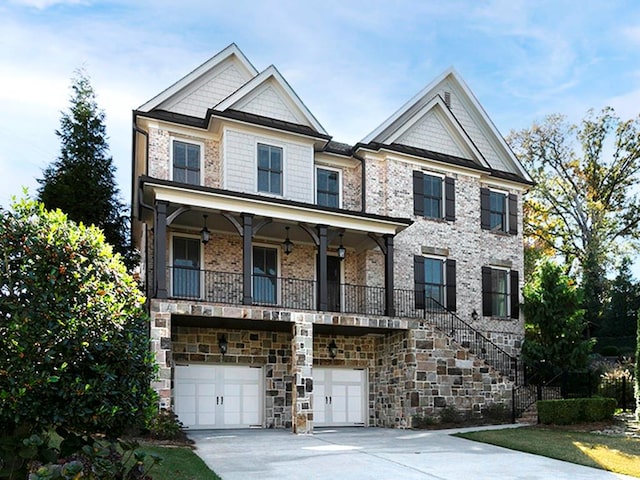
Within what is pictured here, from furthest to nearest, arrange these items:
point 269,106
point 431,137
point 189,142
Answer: point 431,137, point 269,106, point 189,142

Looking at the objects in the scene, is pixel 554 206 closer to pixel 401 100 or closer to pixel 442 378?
pixel 401 100

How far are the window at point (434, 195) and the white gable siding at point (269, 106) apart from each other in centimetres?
487

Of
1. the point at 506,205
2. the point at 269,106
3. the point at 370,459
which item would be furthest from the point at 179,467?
the point at 506,205

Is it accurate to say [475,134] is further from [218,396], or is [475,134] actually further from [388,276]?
[218,396]

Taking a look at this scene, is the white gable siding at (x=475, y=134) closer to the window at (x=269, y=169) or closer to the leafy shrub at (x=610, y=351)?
the window at (x=269, y=169)

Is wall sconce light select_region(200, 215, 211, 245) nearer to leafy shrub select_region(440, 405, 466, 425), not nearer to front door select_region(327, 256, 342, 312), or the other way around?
front door select_region(327, 256, 342, 312)

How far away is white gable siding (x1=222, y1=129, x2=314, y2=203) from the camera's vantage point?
1955cm

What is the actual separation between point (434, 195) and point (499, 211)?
3.29m

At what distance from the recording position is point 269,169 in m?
20.3

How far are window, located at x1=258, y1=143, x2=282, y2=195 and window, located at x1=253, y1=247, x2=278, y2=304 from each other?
76.5 inches

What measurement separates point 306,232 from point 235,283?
2.65 metres

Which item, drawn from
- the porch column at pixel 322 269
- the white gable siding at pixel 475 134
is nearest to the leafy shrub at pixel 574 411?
the porch column at pixel 322 269

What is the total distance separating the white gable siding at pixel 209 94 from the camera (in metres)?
20.2

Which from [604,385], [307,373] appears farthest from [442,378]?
[604,385]
